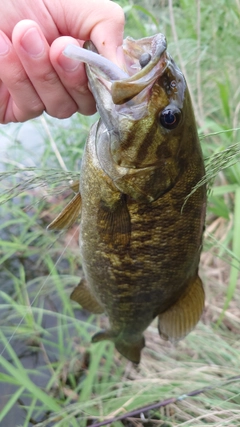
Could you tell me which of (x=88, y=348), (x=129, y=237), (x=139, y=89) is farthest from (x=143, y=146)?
(x=88, y=348)

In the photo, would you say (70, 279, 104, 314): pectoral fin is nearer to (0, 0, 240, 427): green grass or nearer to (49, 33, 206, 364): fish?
(49, 33, 206, 364): fish

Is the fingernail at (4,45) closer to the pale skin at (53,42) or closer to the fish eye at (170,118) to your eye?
the pale skin at (53,42)

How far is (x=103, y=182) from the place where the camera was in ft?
4.40

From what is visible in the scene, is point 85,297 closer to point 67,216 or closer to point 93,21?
point 67,216

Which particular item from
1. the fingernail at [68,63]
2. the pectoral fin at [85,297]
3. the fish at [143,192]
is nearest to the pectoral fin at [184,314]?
the fish at [143,192]

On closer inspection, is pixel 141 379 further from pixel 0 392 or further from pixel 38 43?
pixel 38 43

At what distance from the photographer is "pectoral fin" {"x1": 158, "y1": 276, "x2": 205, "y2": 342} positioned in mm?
1556

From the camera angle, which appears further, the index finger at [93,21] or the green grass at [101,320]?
the green grass at [101,320]

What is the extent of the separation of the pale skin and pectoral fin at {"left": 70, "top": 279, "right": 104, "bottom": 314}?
81 cm

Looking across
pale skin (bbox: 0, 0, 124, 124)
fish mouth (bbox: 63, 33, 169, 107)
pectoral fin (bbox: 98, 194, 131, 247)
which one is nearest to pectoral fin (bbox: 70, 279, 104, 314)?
pectoral fin (bbox: 98, 194, 131, 247)

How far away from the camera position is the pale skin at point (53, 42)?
4.01ft

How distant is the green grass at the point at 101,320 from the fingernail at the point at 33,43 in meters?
0.49

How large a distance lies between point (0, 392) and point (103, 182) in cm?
179

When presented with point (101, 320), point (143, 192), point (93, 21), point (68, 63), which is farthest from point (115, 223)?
point (101, 320)
